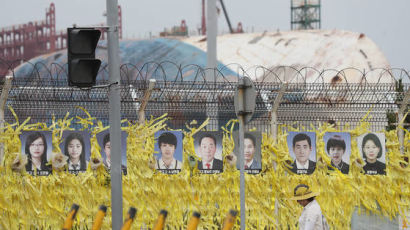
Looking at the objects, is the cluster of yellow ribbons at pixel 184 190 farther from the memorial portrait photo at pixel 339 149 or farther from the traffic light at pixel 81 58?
the traffic light at pixel 81 58

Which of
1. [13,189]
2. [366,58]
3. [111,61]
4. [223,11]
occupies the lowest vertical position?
[13,189]

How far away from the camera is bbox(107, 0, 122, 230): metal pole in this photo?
27.4 ft

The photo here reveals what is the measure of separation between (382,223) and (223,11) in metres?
43.0

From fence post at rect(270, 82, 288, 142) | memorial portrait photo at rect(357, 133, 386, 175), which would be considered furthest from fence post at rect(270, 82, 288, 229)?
memorial portrait photo at rect(357, 133, 386, 175)

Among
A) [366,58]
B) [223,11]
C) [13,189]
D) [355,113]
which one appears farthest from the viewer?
[223,11]

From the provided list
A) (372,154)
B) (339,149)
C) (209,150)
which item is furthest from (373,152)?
(209,150)

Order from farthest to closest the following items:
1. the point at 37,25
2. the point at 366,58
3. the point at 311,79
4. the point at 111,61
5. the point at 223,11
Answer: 1. the point at 37,25
2. the point at 223,11
3. the point at 366,58
4. the point at 311,79
5. the point at 111,61

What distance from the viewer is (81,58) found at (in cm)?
828

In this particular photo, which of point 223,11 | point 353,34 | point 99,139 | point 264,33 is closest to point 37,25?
point 223,11

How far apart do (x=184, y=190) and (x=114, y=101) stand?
9.66ft

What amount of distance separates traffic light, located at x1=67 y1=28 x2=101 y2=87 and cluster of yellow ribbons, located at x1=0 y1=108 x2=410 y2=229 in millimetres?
2702

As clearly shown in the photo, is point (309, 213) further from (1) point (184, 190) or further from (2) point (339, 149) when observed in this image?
(2) point (339, 149)

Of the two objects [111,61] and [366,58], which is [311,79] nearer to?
[366,58]

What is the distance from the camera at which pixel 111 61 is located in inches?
330
